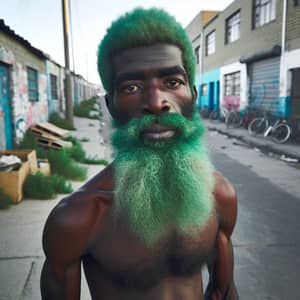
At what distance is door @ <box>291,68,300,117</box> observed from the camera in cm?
1116

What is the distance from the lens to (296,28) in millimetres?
10820

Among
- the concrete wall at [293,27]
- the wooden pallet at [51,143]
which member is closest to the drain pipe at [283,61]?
the concrete wall at [293,27]

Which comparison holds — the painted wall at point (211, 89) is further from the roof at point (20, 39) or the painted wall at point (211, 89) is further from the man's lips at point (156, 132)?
the man's lips at point (156, 132)

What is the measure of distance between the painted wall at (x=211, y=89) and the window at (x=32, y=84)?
12.3m

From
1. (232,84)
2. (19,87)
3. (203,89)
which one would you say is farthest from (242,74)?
(19,87)

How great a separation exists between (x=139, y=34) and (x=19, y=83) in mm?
7704

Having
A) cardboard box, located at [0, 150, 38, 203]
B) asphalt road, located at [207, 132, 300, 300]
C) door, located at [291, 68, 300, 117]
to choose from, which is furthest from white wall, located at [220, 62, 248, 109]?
cardboard box, located at [0, 150, 38, 203]

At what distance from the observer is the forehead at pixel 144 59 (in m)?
1.05

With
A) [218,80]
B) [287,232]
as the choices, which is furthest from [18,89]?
[218,80]

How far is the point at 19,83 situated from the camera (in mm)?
8000

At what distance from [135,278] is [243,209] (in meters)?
4.08

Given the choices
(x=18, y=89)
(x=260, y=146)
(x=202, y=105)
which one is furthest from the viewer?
(x=202, y=105)

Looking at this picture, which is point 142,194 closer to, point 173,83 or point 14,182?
point 173,83

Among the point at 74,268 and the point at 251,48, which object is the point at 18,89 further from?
the point at 251,48
